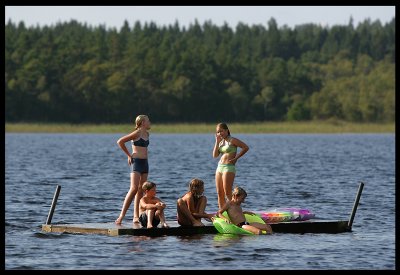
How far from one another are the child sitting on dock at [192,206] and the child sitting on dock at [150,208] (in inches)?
14.7

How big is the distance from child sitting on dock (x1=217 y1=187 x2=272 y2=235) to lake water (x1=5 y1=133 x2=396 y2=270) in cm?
39

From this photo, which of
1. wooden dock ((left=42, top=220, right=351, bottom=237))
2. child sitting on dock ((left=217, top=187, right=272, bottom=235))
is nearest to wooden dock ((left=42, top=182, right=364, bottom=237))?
wooden dock ((left=42, top=220, right=351, bottom=237))

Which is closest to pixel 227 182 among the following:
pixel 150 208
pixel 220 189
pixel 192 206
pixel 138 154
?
pixel 220 189

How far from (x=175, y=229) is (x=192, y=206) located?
0.67 meters

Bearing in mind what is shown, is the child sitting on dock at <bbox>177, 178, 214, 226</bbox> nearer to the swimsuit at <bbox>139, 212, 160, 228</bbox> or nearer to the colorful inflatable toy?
the swimsuit at <bbox>139, 212, 160, 228</bbox>

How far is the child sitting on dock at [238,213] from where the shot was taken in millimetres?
23641

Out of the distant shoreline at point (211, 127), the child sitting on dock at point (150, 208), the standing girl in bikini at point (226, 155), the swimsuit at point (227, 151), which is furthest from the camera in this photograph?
the distant shoreline at point (211, 127)

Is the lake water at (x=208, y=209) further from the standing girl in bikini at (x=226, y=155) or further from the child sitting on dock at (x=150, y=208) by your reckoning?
the standing girl in bikini at (x=226, y=155)

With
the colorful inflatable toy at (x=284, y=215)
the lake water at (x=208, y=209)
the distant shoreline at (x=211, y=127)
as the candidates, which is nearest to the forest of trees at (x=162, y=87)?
the distant shoreline at (x=211, y=127)

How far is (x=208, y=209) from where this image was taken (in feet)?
105

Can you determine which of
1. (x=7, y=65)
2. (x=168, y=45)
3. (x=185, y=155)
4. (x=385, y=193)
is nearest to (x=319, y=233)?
(x=385, y=193)
